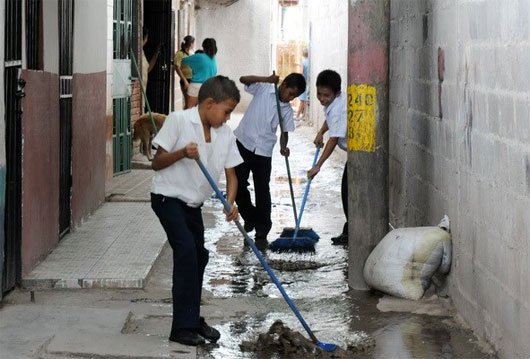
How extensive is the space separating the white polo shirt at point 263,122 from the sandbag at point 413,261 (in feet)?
8.84

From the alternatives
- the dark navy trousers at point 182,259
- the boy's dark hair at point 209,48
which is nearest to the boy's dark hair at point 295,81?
the dark navy trousers at point 182,259

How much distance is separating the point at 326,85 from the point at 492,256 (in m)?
4.04

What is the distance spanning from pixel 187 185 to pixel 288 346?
1067 mm

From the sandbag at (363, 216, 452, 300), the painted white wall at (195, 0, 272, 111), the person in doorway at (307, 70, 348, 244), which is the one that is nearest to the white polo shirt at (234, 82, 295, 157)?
the person in doorway at (307, 70, 348, 244)

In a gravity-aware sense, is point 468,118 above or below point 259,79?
below

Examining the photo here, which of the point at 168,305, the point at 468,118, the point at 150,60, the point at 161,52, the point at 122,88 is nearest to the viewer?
the point at 468,118

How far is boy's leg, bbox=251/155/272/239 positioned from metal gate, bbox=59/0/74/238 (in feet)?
5.69

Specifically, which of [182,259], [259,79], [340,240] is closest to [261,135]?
[259,79]

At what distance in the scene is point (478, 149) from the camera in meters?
7.24

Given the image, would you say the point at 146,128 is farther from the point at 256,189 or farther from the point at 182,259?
the point at 182,259

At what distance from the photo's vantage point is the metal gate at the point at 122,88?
15211 millimetres

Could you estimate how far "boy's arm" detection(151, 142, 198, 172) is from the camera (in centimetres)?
651

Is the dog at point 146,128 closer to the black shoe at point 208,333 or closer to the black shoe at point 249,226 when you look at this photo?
the black shoe at point 249,226

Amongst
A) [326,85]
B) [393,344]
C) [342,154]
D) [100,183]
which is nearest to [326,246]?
[326,85]
